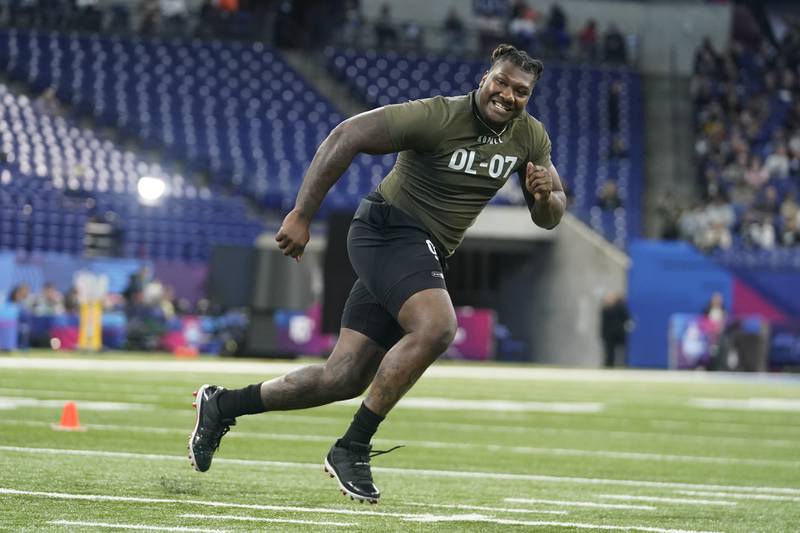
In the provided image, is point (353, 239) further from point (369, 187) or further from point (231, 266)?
point (369, 187)

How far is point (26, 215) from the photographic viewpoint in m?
29.8

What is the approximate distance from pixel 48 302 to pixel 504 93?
2204cm


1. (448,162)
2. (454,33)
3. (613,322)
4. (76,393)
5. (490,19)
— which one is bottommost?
(613,322)

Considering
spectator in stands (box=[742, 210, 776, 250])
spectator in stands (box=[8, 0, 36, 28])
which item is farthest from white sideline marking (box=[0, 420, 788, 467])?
spectator in stands (box=[8, 0, 36, 28])

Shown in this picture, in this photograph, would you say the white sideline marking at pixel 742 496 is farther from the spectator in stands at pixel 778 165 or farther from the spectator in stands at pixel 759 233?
the spectator in stands at pixel 778 165

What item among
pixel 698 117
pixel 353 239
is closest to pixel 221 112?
pixel 698 117

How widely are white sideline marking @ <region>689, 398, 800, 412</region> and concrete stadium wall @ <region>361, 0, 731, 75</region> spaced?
2387 cm

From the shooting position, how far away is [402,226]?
6.66 metres

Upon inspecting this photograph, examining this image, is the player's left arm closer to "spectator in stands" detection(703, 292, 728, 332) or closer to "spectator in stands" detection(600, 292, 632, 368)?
"spectator in stands" detection(600, 292, 632, 368)

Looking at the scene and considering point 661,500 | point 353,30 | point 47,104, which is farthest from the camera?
point 353,30

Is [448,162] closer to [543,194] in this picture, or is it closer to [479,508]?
[543,194]

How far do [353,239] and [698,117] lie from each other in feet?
115

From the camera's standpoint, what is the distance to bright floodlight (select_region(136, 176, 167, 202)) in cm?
3050

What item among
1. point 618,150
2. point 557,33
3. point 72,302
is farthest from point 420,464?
point 557,33
